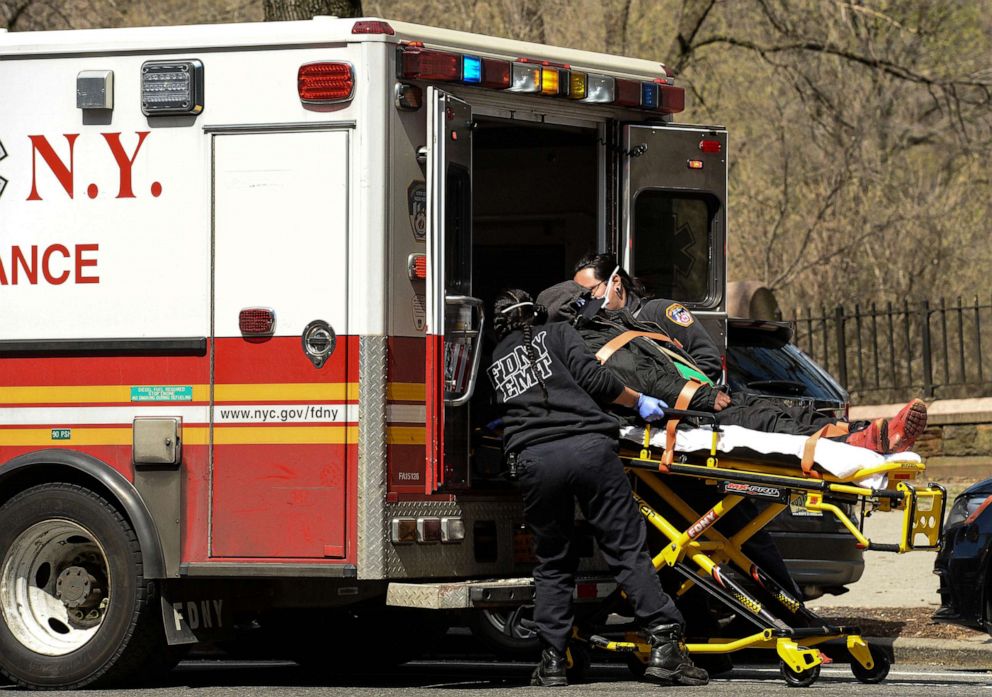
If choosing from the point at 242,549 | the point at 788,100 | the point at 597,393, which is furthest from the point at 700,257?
the point at 788,100

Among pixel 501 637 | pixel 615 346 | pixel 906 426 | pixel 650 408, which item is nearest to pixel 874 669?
pixel 906 426

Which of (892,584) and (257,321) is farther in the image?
(892,584)

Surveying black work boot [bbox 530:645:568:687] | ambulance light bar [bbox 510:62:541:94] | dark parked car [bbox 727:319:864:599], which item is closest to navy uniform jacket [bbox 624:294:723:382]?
ambulance light bar [bbox 510:62:541:94]

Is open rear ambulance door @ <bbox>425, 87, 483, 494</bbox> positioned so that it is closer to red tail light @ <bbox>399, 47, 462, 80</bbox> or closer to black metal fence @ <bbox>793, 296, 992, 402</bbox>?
red tail light @ <bbox>399, 47, 462, 80</bbox>

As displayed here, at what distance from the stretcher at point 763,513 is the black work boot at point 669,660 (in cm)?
15

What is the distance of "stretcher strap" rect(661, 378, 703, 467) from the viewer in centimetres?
760

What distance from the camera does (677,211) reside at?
8.99 metres

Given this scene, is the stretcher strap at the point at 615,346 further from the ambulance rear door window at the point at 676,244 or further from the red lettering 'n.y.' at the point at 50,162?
the red lettering 'n.y.' at the point at 50,162

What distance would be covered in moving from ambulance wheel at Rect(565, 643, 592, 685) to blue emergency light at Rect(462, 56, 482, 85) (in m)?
2.63

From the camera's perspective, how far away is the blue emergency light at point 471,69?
7.74m

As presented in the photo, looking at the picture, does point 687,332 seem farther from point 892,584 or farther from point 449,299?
point 892,584

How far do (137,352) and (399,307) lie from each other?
125cm

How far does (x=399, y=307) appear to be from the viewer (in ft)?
24.9

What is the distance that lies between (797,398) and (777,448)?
266 cm
